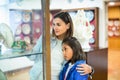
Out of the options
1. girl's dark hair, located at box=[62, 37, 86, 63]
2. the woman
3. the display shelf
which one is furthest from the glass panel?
girl's dark hair, located at box=[62, 37, 86, 63]

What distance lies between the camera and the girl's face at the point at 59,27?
1638 mm

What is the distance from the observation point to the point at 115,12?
13.2 metres

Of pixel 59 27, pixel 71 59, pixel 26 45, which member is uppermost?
pixel 59 27

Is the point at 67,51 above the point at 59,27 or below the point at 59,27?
below

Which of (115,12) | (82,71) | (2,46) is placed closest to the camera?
(2,46)

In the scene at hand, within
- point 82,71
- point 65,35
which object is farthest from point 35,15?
point 82,71

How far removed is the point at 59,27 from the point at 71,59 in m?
0.28

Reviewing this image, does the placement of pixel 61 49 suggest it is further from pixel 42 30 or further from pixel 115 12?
pixel 115 12

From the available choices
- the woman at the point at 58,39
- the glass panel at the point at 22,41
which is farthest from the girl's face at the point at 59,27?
the glass panel at the point at 22,41

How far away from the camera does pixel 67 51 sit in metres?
1.64

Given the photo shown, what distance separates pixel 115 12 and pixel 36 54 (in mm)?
12569

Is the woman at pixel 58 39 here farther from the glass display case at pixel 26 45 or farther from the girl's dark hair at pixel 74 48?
the glass display case at pixel 26 45

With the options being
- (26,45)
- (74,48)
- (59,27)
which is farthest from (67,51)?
(26,45)

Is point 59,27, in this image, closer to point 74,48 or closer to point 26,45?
point 74,48
